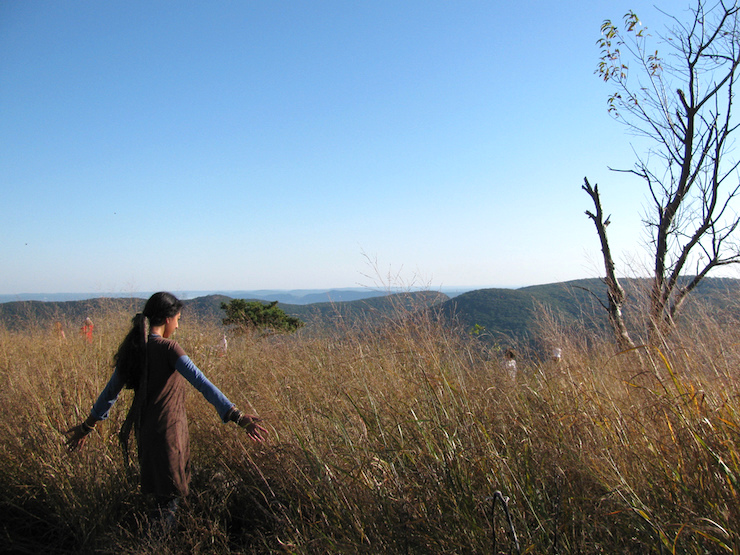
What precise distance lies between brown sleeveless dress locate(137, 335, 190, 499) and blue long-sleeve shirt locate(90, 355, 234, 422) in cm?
9

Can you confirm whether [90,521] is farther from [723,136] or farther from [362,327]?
[723,136]

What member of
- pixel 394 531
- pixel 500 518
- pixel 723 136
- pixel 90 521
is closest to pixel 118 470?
pixel 90 521

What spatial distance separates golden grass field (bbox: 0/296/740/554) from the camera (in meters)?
1.46

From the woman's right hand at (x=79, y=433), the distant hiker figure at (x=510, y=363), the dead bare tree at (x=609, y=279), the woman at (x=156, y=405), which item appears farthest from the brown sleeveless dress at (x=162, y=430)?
the dead bare tree at (x=609, y=279)

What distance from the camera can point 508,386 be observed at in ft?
7.82

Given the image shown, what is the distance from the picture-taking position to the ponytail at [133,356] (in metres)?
2.25

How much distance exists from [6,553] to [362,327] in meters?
2.78

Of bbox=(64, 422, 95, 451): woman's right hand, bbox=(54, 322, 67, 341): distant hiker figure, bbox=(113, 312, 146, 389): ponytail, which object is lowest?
bbox=(64, 422, 95, 451): woman's right hand

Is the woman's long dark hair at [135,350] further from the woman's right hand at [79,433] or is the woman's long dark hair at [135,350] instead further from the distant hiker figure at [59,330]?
the distant hiker figure at [59,330]

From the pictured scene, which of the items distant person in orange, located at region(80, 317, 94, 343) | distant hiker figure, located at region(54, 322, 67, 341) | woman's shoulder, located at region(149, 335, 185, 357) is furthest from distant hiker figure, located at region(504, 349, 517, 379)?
distant hiker figure, located at region(54, 322, 67, 341)

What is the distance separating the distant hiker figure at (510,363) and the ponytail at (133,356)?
214 cm

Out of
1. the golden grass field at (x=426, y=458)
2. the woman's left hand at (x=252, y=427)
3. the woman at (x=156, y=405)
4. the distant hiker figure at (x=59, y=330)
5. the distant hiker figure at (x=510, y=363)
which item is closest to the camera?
the golden grass field at (x=426, y=458)

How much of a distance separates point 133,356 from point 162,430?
42 cm

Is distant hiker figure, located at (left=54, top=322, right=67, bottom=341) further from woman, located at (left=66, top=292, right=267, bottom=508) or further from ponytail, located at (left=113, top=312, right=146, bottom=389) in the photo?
ponytail, located at (left=113, top=312, right=146, bottom=389)
